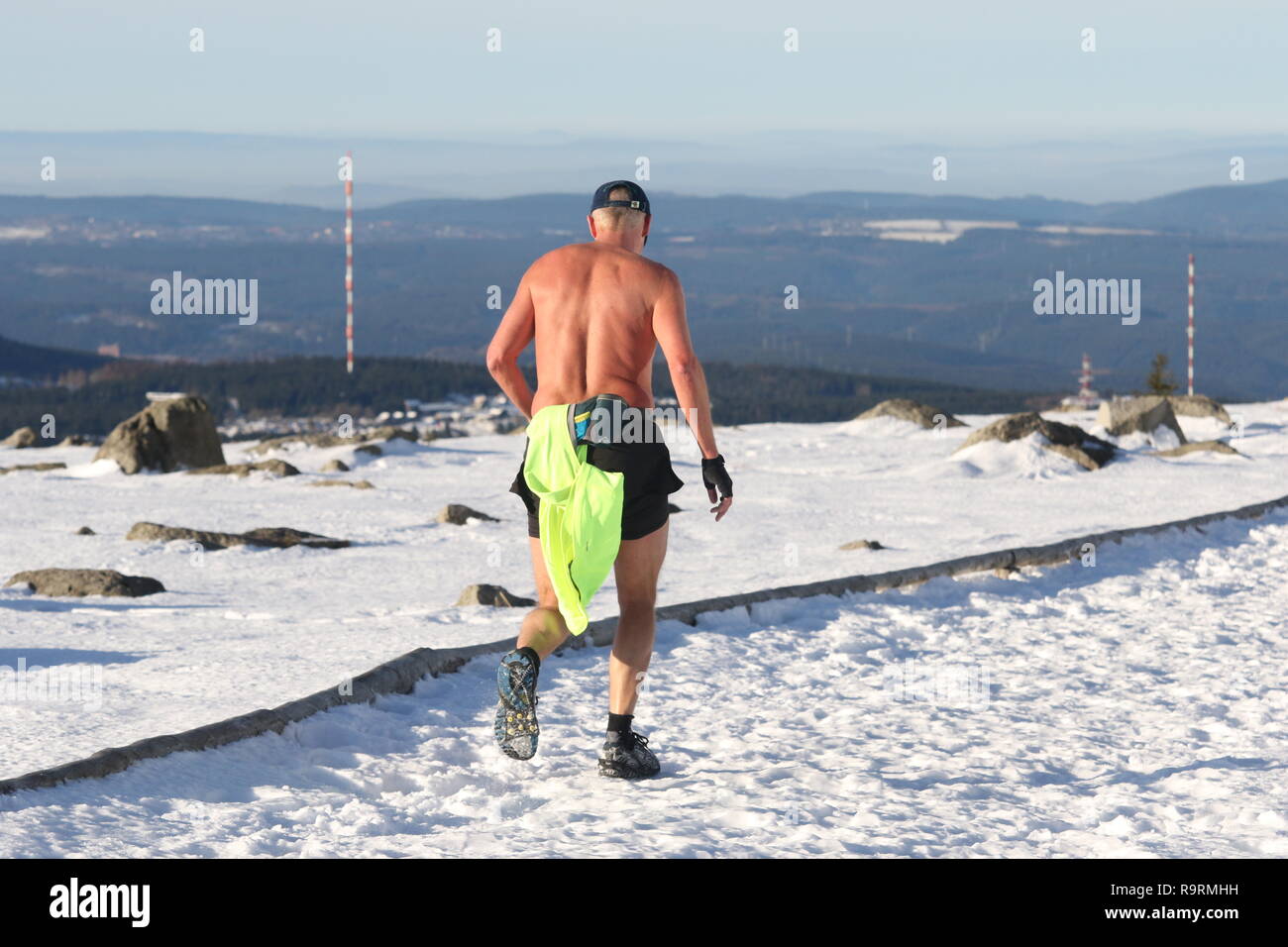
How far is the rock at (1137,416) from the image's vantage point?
20156mm

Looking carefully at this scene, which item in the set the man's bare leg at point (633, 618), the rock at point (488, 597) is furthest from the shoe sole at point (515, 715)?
the rock at point (488, 597)

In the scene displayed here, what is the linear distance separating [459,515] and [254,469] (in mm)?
4505

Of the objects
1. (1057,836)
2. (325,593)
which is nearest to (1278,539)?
(325,593)

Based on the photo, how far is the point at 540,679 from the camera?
6.36m

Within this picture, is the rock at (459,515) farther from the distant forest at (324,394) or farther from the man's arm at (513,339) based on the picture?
the distant forest at (324,394)

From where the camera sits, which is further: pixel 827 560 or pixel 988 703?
pixel 827 560

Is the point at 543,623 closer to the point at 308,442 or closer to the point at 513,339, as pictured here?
the point at 513,339

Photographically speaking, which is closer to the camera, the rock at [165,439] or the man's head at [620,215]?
the man's head at [620,215]

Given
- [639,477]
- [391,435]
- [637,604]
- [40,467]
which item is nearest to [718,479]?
[639,477]

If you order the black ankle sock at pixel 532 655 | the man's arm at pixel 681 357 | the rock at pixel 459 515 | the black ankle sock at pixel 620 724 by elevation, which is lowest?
the rock at pixel 459 515

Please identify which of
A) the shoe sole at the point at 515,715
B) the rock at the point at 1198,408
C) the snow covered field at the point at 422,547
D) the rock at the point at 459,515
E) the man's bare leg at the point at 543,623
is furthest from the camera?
the rock at the point at 1198,408

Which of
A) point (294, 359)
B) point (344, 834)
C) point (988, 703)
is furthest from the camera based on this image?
point (294, 359)

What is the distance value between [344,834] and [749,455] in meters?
14.9

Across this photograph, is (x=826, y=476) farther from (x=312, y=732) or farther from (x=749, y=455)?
(x=312, y=732)
